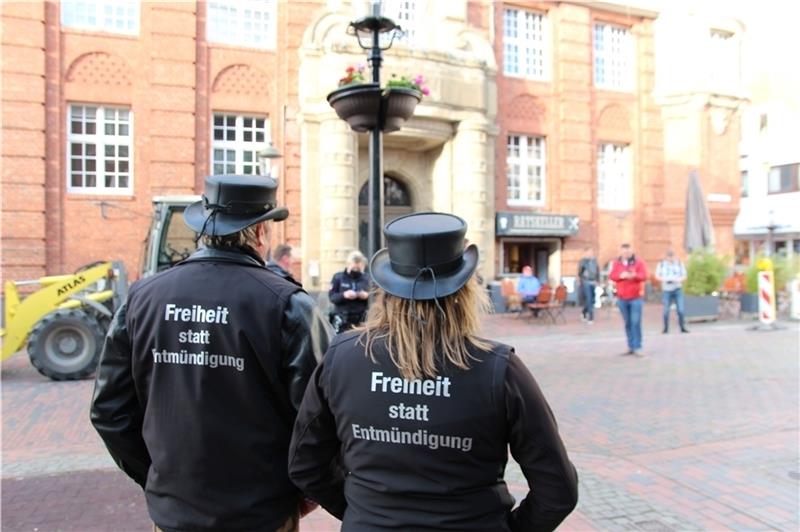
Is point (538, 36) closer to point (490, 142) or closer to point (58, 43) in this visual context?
point (490, 142)

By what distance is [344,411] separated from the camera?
6.00 feet

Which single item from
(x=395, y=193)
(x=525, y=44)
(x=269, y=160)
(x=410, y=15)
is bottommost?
(x=395, y=193)

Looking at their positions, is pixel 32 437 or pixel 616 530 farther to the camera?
pixel 32 437

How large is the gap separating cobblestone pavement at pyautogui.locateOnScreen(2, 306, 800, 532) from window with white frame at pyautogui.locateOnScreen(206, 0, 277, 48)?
10.4 m

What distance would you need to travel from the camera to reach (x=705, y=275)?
1612 cm

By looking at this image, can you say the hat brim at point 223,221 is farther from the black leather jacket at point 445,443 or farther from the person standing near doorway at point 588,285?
the person standing near doorway at point 588,285

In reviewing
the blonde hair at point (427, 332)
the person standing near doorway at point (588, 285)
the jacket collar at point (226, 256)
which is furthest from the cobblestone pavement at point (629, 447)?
the person standing near doorway at point (588, 285)

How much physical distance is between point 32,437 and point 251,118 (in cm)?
1259

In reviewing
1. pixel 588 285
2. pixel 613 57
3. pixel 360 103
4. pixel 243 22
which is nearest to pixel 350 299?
pixel 360 103

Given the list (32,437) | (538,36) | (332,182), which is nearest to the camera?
(32,437)

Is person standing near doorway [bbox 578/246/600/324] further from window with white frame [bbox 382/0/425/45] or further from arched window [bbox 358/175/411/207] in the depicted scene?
window with white frame [bbox 382/0/425/45]

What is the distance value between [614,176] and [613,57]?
4336 millimetres

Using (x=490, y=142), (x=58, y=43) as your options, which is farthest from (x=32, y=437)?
(x=490, y=142)

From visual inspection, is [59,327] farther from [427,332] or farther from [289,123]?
[289,123]
